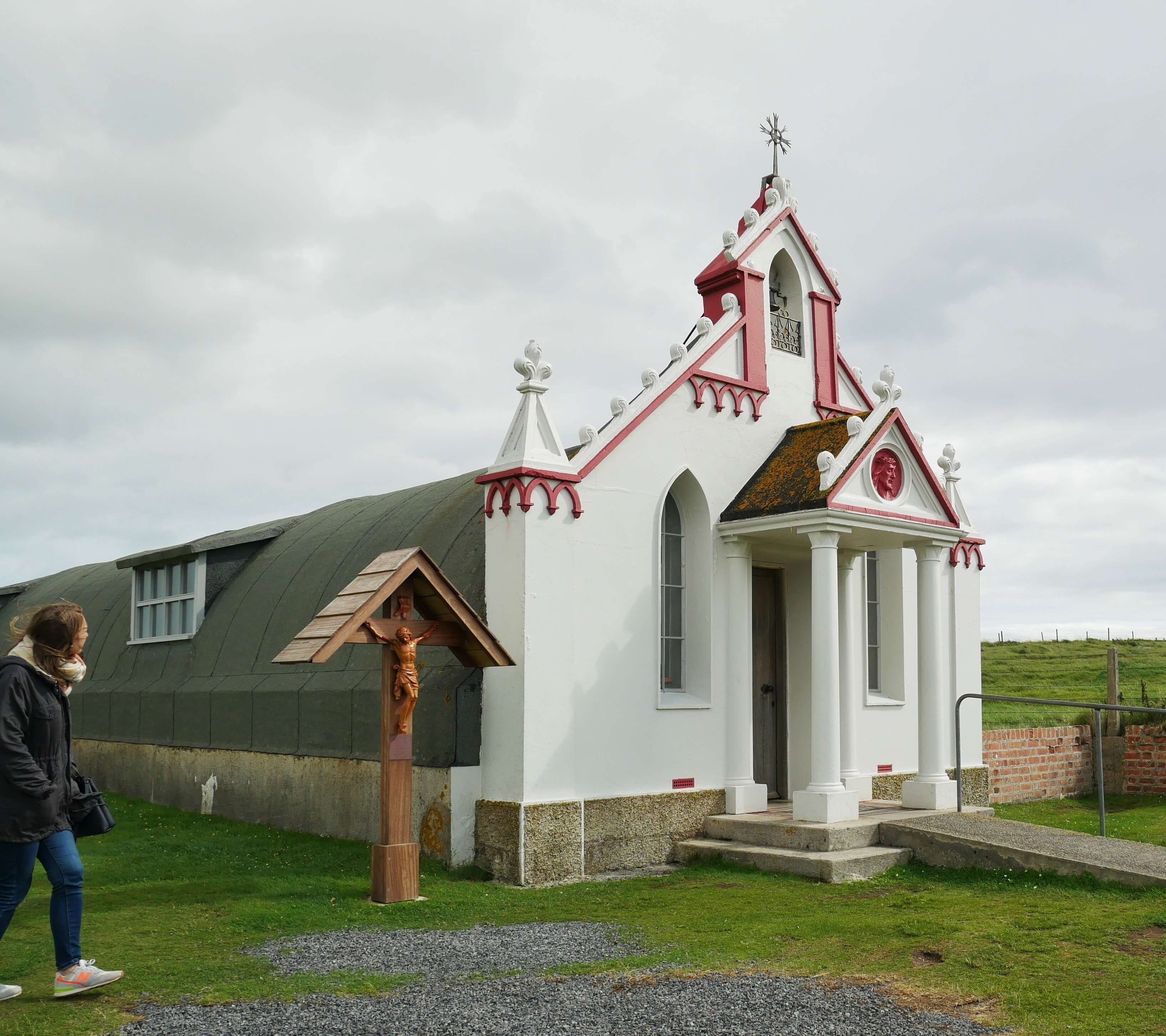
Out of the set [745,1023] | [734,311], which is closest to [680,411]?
[734,311]

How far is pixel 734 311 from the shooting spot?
41.2ft

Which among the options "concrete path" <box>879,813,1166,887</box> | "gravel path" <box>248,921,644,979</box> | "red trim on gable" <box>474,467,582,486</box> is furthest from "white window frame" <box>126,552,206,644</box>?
"concrete path" <box>879,813,1166,887</box>

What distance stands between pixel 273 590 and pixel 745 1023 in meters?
10.9

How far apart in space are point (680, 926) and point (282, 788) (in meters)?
6.33

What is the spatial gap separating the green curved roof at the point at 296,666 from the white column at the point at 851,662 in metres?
4.09

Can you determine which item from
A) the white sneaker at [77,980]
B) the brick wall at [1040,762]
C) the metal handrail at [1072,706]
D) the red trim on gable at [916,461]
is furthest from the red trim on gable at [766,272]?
the white sneaker at [77,980]

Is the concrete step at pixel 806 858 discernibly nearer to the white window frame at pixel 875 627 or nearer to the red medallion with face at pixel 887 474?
the red medallion with face at pixel 887 474

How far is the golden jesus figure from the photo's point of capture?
30.1 feet

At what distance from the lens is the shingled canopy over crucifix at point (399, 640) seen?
29.0 ft

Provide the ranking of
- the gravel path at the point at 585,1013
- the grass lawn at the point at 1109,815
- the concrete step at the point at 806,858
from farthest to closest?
the grass lawn at the point at 1109,815 → the concrete step at the point at 806,858 → the gravel path at the point at 585,1013

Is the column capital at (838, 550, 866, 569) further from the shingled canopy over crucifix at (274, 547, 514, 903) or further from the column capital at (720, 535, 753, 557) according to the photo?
the shingled canopy over crucifix at (274, 547, 514, 903)

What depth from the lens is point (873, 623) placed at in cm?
1437

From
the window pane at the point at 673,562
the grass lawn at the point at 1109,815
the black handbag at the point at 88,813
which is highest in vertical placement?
the window pane at the point at 673,562

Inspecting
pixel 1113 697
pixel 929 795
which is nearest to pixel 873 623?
pixel 929 795
